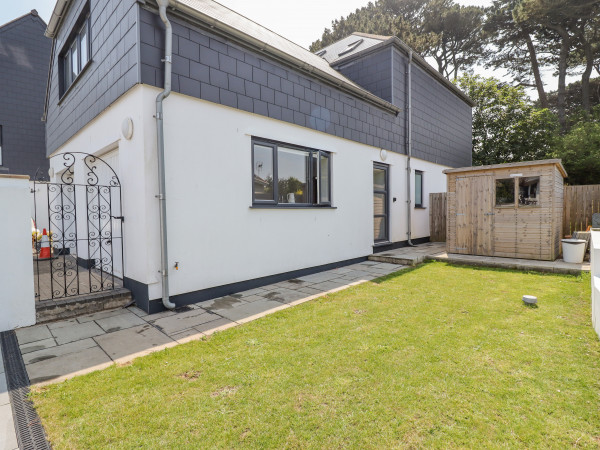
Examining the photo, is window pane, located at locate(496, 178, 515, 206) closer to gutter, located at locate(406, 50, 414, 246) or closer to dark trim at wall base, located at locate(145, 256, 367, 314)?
gutter, located at locate(406, 50, 414, 246)

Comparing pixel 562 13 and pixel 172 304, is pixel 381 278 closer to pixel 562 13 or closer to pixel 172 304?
pixel 172 304

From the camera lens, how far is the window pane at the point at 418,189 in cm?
989

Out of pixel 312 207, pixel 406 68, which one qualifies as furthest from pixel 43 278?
pixel 406 68

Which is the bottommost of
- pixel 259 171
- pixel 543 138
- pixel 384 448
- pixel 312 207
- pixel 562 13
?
pixel 384 448

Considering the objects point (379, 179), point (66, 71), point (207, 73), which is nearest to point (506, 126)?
point (379, 179)

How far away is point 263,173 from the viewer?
17.6 feet

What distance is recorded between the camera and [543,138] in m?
15.0

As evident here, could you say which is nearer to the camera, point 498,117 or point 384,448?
point 384,448

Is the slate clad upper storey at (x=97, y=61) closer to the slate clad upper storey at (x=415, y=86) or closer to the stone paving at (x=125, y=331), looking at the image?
the stone paving at (x=125, y=331)

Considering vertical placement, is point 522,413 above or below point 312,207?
below

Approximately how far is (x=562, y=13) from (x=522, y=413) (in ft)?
65.9

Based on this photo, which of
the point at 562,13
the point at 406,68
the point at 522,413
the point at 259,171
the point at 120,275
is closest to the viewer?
the point at 522,413

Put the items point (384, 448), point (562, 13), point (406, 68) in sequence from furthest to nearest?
point (562, 13) → point (406, 68) → point (384, 448)

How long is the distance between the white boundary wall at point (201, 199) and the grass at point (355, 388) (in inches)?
55.9
